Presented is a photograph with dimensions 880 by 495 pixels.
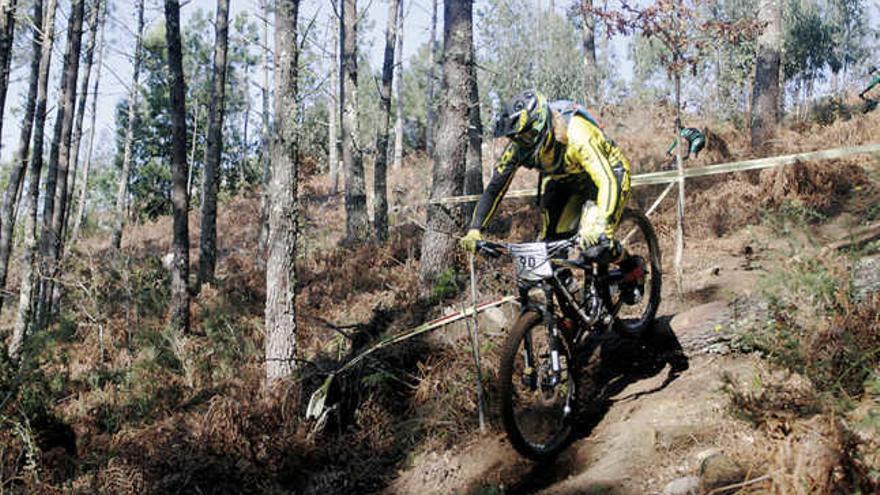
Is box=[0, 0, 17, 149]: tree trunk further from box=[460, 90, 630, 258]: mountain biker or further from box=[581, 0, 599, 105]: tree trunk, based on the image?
box=[581, 0, 599, 105]: tree trunk

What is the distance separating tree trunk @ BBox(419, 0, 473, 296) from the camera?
28.7 ft

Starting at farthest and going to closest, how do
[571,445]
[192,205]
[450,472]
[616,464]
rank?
[192,205] → [450,472] → [571,445] → [616,464]

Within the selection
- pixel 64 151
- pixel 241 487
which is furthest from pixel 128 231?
pixel 241 487

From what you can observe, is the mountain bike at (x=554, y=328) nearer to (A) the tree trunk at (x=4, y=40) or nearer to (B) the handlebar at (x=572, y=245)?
(B) the handlebar at (x=572, y=245)

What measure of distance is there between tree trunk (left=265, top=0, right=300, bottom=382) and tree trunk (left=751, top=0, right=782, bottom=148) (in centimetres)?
859

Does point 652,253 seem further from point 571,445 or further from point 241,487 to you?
point 241,487

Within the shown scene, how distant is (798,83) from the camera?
37.2 metres

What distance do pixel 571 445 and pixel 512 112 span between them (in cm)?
256

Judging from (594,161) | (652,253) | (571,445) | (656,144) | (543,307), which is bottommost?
(571,445)

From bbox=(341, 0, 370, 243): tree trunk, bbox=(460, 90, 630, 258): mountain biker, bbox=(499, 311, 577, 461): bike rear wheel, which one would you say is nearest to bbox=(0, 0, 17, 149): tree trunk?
bbox=(341, 0, 370, 243): tree trunk

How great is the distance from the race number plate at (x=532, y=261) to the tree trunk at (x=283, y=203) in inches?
134

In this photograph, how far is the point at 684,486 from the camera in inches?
143

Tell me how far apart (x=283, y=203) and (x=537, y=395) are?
367 centimetres

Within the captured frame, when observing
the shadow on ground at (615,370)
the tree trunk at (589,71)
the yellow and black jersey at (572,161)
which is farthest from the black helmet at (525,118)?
the tree trunk at (589,71)
